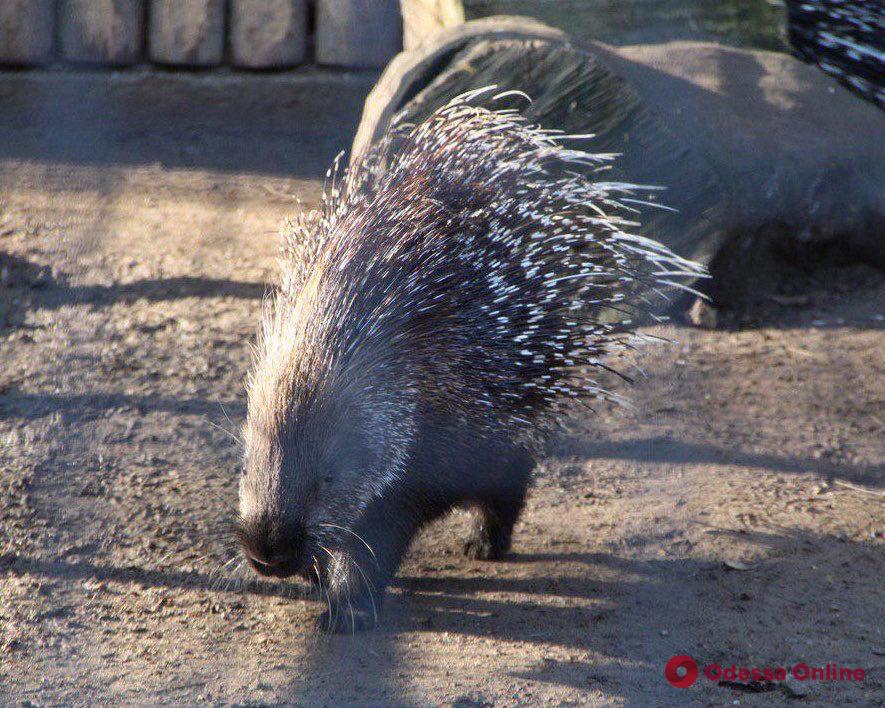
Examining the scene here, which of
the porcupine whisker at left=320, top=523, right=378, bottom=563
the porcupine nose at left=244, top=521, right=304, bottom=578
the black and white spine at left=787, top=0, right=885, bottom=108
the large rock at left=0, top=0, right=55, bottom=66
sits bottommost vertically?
the porcupine whisker at left=320, top=523, right=378, bottom=563

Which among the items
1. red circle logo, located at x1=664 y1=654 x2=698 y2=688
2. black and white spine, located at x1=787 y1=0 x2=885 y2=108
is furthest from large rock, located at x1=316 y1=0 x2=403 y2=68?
red circle logo, located at x1=664 y1=654 x2=698 y2=688

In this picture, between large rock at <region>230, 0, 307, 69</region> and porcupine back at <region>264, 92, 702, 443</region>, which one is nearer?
porcupine back at <region>264, 92, 702, 443</region>

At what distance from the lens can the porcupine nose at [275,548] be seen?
2164 millimetres

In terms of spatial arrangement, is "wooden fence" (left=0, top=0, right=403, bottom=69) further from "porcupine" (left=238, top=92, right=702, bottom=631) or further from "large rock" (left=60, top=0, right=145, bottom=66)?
"porcupine" (left=238, top=92, right=702, bottom=631)

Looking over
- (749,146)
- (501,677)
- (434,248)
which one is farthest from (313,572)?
(749,146)

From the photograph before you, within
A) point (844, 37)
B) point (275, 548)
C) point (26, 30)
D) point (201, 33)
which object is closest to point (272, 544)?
point (275, 548)

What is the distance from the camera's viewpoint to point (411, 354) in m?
2.40

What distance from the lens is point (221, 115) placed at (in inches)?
235

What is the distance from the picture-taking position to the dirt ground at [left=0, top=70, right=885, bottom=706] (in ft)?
7.32

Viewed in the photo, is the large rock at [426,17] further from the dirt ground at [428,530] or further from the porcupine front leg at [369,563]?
the porcupine front leg at [369,563]

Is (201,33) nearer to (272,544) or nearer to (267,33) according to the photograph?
(267,33)

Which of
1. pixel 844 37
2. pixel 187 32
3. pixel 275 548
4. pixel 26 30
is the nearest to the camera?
pixel 275 548

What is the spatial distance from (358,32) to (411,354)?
4.03m

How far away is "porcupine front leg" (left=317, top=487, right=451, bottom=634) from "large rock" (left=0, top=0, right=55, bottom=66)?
4485 millimetres
